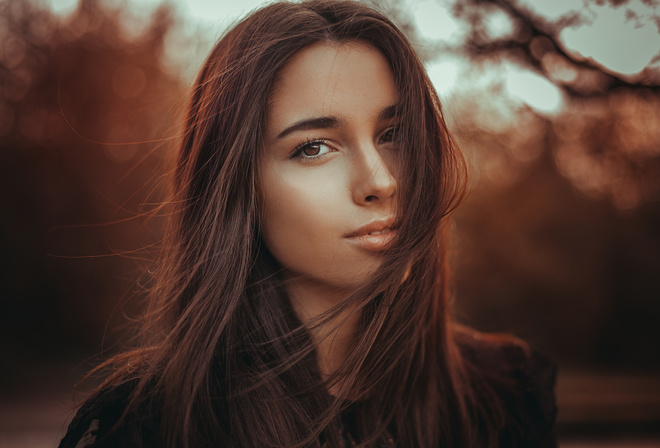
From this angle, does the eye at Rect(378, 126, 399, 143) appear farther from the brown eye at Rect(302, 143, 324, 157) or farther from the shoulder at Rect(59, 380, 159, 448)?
the shoulder at Rect(59, 380, 159, 448)

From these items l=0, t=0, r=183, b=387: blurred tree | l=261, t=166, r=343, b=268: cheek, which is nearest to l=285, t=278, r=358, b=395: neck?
l=261, t=166, r=343, b=268: cheek

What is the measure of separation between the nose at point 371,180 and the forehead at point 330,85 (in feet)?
0.39

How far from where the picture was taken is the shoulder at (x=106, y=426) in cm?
123

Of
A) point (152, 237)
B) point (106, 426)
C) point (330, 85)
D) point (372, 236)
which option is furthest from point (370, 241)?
point (152, 237)

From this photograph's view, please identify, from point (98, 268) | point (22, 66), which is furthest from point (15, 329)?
point (22, 66)

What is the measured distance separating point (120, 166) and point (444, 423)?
5354 mm

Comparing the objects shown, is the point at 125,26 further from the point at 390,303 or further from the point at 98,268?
the point at 390,303

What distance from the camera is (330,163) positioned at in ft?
4.54

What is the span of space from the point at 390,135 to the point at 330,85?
0.25 metres

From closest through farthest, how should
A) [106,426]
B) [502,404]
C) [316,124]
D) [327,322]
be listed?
[106,426], [316,124], [327,322], [502,404]

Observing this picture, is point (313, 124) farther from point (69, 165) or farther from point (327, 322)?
point (69, 165)

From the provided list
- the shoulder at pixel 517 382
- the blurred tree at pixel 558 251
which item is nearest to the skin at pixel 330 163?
the shoulder at pixel 517 382

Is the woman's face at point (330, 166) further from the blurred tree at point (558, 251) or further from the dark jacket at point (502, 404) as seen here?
the blurred tree at point (558, 251)

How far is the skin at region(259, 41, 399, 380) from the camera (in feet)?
4.42
